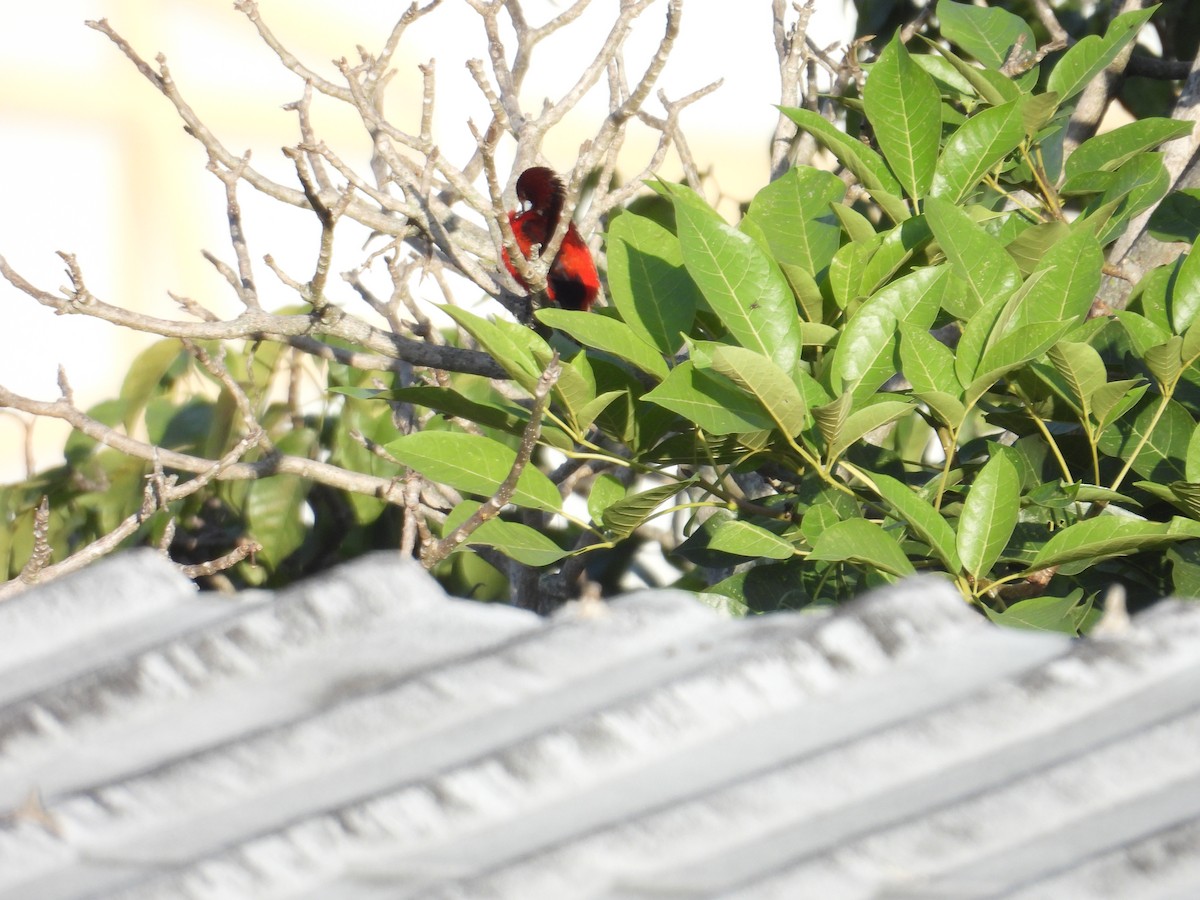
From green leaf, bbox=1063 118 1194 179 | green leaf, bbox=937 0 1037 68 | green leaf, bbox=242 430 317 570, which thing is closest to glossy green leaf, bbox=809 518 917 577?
green leaf, bbox=1063 118 1194 179

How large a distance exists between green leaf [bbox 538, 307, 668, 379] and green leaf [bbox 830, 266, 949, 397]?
0.15 m

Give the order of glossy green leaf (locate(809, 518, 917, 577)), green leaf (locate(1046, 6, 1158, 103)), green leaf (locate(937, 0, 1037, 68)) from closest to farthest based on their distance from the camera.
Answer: glossy green leaf (locate(809, 518, 917, 577)) < green leaf (locate(1046, 6, 1158, 103)) < green leaf (locate(937, 0, 1037, 68))

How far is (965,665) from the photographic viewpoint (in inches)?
19.7

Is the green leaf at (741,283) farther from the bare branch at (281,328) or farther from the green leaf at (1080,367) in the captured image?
the bare branch at (281,328)

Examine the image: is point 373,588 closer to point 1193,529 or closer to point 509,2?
point 1193,529

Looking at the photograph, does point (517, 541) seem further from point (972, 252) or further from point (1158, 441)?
point (1158, 441)

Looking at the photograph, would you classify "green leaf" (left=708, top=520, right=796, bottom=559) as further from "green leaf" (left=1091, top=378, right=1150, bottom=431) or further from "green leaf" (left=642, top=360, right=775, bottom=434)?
"green leaf" (left=1091, top=378, right=1150, bottom=431)

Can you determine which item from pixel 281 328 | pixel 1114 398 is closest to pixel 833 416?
pixel 1114 398

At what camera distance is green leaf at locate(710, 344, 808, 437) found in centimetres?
88

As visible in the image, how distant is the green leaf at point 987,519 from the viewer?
3.05 ft

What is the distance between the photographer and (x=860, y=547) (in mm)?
867

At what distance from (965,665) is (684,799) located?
0.12 m

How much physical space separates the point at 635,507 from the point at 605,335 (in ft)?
0.48

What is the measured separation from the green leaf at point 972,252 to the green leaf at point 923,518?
0.66 ft
